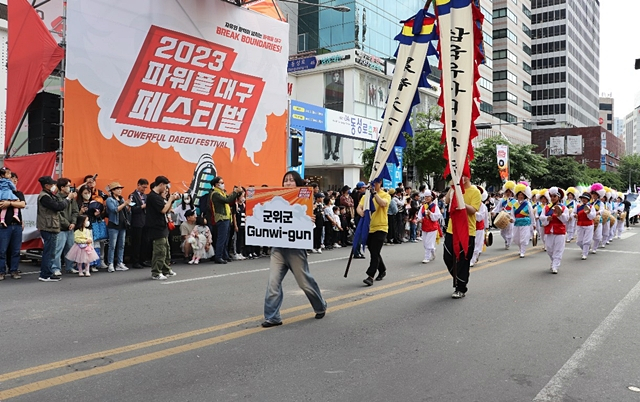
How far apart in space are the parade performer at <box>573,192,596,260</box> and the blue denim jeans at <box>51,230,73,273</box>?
446 inches

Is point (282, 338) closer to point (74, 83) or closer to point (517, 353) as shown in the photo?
point (517, 353)

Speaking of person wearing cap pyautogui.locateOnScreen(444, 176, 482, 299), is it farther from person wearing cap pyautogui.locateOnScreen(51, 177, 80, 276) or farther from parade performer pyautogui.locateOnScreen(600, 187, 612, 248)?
parade performer pyautogui.locateOnScreen(600, 187, 612, 248)

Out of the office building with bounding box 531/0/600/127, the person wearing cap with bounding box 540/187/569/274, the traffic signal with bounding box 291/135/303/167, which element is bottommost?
the person wearing cap with bounding box 540/187/569/274

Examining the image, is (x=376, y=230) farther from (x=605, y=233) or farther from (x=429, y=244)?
(x=605, y=233)

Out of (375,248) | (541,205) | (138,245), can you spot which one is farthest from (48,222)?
(541,205)

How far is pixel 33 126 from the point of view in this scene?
36.2 ft

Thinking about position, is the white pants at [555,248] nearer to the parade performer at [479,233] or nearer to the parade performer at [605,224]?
the parade performer at [479,233]

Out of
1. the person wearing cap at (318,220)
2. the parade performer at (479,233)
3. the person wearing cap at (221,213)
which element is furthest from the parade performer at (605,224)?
the person wearing cap at (221,213)

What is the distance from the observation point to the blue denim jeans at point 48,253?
28.8ft

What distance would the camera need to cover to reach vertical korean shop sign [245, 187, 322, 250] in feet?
19.5

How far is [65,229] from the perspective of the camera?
9.40 m

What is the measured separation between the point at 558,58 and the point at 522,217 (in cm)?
9182

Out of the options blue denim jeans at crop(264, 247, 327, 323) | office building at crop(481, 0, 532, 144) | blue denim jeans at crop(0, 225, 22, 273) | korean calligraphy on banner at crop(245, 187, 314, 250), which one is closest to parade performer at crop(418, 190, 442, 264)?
blue denim jeans at crop(264, 247, 327, 323)

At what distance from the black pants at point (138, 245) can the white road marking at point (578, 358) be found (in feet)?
27.2
